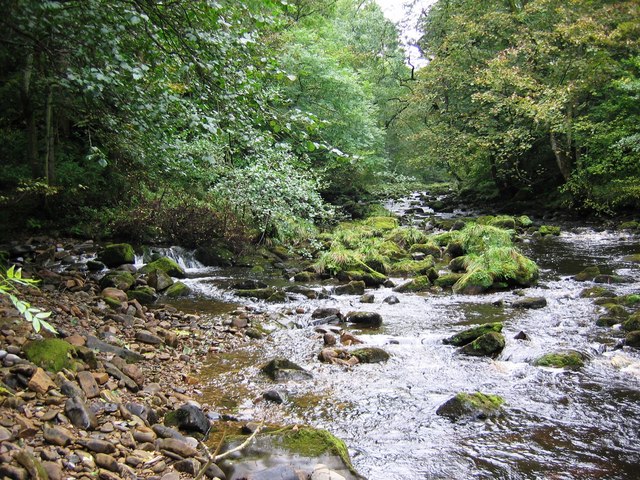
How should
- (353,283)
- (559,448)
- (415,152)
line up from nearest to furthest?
(559,448) → (353,283) → (415,152)

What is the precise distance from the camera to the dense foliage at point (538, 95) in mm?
17484

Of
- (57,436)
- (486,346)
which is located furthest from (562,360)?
(57,436)

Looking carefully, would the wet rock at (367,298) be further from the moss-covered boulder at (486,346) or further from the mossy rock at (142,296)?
the mossy rock at (142,296)

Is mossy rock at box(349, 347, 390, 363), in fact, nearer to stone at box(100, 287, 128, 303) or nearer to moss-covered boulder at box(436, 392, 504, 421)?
moss-covered boulder at box(436, 392, 504, 421)

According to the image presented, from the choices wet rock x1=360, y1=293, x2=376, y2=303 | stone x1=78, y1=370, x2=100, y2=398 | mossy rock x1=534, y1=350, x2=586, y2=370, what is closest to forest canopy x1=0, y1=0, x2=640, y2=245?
stone x1=78, y1=370, x2=100, y2=398

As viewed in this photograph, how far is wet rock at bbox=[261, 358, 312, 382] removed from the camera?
5496mm

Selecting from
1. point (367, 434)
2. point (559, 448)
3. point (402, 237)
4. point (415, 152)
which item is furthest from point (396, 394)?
point (415, 152)

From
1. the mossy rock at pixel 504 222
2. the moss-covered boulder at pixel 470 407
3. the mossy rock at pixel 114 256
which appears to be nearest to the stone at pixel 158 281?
the mossy rock at pixel 114 256

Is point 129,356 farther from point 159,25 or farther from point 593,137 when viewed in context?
point 593,137

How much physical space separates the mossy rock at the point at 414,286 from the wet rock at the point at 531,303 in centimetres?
224

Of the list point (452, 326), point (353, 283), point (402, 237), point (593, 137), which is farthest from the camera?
point (593, 137)

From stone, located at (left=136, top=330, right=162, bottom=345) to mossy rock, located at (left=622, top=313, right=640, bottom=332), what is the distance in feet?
21.9

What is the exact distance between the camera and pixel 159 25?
16.5 ft

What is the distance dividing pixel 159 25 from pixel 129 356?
360cm
